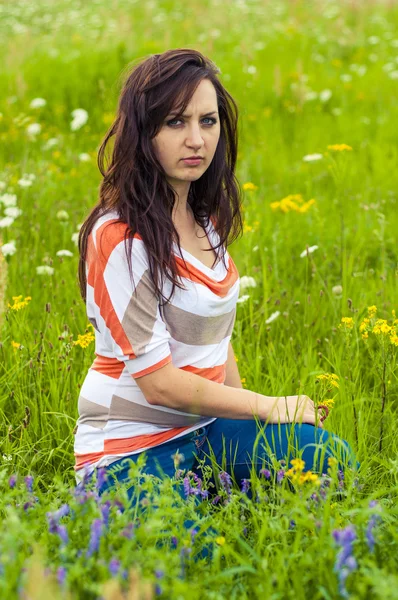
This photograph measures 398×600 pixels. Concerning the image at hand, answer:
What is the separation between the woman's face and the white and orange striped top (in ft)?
0.66

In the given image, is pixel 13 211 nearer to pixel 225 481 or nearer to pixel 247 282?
pixel 247 282

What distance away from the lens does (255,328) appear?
9.80 ft

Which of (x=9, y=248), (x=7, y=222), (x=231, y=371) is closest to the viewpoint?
(x=231, y=371)

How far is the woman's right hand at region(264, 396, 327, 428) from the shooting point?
84.0 inches

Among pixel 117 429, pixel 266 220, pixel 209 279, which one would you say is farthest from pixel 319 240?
pixel 117 429

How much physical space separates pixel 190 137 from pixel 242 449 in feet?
2.85

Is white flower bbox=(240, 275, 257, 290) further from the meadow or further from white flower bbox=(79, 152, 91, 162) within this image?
white flower bbox=(79, 152, 91, 162)

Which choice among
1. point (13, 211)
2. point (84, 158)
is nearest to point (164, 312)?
point (13, 211)

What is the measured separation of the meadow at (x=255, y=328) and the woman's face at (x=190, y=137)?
2.10 ft

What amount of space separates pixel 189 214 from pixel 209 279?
0.26 metres

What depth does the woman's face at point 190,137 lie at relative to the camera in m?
2.04

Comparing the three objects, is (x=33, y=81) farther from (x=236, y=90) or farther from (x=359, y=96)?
(x=359, y=96)

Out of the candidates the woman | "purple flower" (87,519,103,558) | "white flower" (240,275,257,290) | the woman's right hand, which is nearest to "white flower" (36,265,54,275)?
"white flower" (240,275,257,290)

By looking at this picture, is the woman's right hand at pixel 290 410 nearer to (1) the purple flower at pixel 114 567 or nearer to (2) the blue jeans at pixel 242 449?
(2) the blue jeans at pixel 242 449
